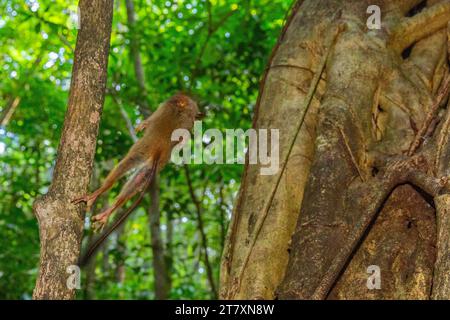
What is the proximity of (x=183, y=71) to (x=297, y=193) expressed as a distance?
Answer: 3389 mm

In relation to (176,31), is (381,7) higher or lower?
lower

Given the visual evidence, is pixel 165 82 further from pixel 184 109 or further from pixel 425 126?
pixel 425 126

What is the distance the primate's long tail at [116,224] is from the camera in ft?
10.7

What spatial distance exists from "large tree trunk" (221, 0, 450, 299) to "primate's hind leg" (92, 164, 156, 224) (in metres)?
0.92

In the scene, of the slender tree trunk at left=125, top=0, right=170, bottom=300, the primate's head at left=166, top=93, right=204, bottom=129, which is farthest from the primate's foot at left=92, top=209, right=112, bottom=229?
the slender tree trunk at left=125, top=0, right=170, bottom=300

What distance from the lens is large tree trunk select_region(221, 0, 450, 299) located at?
4109mm

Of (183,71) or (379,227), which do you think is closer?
(379,227)

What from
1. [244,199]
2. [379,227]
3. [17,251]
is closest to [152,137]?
[244,199]

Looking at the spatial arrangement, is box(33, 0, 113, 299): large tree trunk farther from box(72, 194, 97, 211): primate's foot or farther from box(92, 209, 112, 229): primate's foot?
box(92, 209, 112, 229): primate's foot
